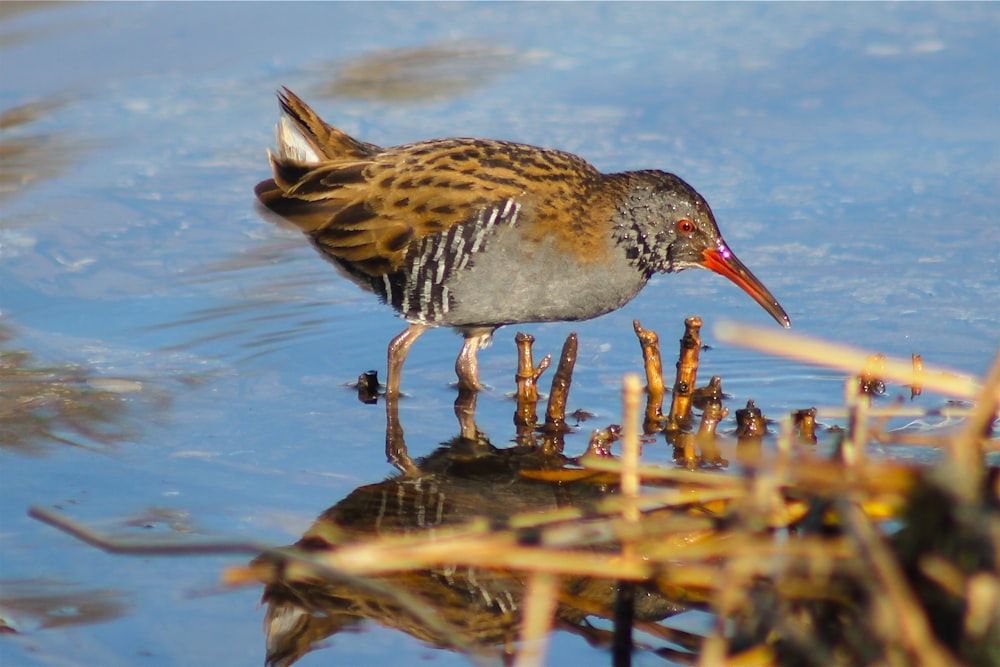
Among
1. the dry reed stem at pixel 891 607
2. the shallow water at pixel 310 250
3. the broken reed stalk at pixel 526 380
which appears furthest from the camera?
the broken reed stalk at pixel 526 380

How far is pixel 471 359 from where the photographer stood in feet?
18.3

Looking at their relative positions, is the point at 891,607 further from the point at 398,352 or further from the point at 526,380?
the point at 398,352

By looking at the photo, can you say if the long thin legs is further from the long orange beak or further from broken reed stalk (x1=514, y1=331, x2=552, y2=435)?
the long orange beak

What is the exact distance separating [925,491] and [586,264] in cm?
307

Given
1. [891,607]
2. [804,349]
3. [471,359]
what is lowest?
[891,607]

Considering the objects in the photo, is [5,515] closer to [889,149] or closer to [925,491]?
[925,491]

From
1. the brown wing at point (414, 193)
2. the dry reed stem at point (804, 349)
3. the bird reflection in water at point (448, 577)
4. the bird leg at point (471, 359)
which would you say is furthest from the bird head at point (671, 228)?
the dry reed stem at point (804, 349)

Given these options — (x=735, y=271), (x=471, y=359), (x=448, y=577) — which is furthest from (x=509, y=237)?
(x=448, y=577)

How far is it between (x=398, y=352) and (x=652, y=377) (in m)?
1.05

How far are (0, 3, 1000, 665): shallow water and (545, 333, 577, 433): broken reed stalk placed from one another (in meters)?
0.18

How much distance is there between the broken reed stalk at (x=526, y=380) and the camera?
206 inches

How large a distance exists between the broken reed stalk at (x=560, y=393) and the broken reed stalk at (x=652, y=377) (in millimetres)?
255

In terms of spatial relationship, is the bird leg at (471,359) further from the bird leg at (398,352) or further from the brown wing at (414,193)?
the brown wing at (414,193)

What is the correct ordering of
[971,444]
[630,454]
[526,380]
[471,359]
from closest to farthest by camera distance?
[971,444], [630,454], [526,380], [471,359]
